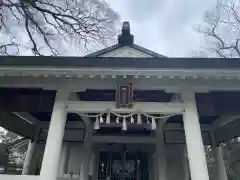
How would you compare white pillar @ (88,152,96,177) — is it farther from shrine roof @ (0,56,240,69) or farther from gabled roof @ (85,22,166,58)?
shrine roof @ (0,56,240,69)

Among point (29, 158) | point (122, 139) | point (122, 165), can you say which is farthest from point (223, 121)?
point (29, 158)

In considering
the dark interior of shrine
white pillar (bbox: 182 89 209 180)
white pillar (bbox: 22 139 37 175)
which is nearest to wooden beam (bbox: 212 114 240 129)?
the dark interior of shrine

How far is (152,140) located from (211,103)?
10.2 feet

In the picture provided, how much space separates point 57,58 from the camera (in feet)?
13.6

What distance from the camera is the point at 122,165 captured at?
25.3 ft

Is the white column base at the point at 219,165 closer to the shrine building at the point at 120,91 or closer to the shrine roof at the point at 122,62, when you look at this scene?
the shrine building at the point at 120,91

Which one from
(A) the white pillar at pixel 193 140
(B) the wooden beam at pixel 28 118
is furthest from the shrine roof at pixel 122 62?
(B) the wooden beam at pixel 28 118

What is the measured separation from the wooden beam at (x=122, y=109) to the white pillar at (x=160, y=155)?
2240 millimetres

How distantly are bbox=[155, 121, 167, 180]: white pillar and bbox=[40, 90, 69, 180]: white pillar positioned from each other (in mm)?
3321

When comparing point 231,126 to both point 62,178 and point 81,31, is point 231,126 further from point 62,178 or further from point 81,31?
point 81,31

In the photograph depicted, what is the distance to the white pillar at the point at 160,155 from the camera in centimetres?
660

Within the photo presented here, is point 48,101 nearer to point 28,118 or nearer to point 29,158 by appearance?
point 28,118

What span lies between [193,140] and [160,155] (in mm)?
3131

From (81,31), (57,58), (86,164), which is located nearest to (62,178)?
(86,164)
